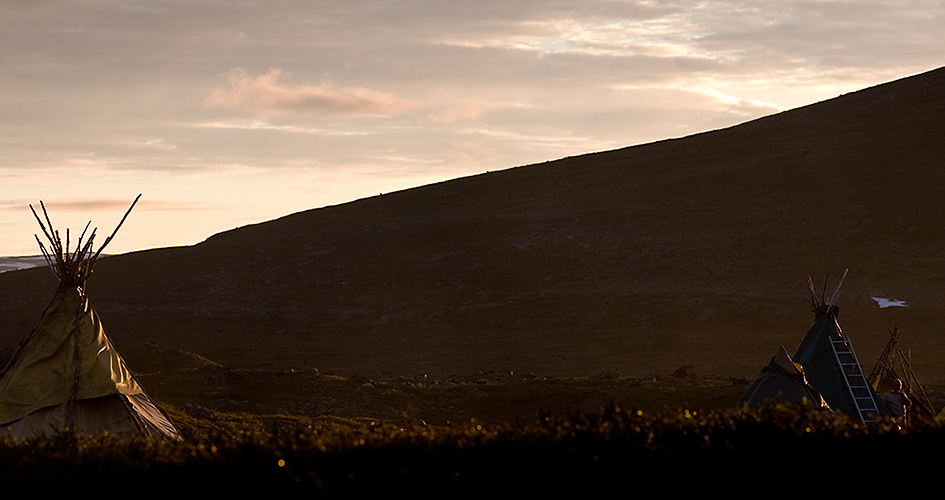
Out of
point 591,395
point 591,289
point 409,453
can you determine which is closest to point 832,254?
point 591,289

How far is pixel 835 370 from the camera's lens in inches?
691

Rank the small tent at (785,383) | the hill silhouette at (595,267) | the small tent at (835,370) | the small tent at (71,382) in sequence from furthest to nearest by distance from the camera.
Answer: the hill silhouette at (595,267) < the small tent at (835,370) < the small tent at (785,383) < the small tent at (71,382)

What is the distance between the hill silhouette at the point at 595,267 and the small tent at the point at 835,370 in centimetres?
1269

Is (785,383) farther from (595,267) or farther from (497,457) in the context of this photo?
(595,267)

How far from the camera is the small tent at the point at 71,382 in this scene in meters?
14.2

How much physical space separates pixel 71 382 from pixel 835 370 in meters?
13.4

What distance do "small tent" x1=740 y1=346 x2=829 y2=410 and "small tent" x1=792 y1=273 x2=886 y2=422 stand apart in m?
0.88

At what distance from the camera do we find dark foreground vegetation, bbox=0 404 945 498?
6.91m

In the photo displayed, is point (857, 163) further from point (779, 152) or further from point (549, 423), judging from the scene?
point (549, 423)

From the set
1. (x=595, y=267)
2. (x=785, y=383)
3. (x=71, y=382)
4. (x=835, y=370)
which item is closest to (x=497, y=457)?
(x=71, y=382)

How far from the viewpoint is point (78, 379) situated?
14.3 meters

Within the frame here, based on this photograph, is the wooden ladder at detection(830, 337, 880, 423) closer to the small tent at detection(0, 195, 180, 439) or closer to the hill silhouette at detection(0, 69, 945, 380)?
the small tent at detection(0, 195, 180, 439)

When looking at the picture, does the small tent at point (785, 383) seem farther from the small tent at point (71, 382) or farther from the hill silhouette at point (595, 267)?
the hill silhouette at point (595, 267)

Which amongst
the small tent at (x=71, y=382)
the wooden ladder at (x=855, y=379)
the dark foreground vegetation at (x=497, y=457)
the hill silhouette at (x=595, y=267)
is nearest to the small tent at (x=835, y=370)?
the wooden ladder at (x=855, y=379)
